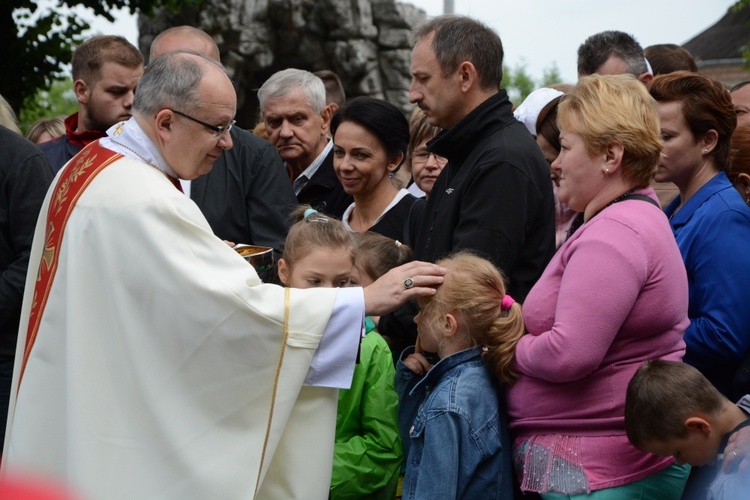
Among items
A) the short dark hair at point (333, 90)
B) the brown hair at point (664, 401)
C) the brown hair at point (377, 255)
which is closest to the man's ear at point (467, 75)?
the brown hair at point (377, 255)

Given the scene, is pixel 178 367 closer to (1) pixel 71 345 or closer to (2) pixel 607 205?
(1) pixel 71 345

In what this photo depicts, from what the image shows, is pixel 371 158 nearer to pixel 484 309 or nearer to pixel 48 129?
pixel 484 309

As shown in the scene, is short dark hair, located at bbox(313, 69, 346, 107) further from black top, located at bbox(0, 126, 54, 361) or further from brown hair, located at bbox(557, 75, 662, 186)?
brown hair, located at bbox(557, 75, 662, 186)

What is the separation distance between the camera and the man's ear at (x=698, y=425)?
306 centimetres

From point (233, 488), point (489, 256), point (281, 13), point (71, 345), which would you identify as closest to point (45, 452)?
point (71, 345)

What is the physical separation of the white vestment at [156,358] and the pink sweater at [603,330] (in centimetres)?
70

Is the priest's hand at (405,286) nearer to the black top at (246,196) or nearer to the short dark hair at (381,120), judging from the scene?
the black top at (246,196)

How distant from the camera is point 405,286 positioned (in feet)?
11.3

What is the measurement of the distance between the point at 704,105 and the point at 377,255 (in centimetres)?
153

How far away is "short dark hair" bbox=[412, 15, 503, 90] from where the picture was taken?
13.7ft

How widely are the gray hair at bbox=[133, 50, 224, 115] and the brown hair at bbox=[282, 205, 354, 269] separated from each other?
719mm

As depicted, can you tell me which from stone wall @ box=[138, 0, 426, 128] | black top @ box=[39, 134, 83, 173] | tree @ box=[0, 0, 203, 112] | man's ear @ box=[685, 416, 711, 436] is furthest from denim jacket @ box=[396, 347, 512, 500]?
stone wall @ box=[138, 0, 426, 128]

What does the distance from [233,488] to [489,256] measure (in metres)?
1.31

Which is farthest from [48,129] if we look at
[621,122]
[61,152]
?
[621,122]
